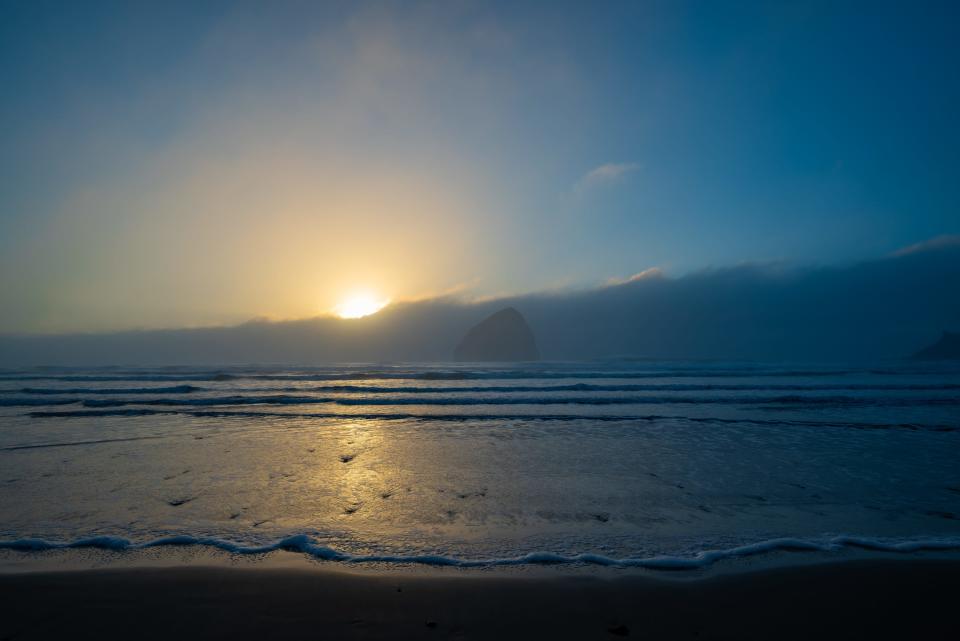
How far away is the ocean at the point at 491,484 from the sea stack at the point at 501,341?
12813 cm

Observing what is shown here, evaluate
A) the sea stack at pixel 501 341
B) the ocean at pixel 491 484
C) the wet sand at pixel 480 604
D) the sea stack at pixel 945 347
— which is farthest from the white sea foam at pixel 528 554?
the sea stack at pixel 501 341

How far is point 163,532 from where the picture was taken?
4.68 metres

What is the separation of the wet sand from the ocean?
1.31ft

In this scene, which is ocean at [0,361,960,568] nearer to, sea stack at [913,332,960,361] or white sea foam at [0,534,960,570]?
white sea foam at [0,534,960,570]

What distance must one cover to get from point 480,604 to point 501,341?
142 m

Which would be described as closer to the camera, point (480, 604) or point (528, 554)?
point (480, 604)

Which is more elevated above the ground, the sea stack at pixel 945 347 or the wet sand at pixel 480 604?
the wet sand at pixel 480 604

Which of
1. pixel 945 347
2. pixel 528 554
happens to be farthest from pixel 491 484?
pixel 945 347

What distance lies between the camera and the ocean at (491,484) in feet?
14.5

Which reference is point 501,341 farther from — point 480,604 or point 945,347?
point 480,604

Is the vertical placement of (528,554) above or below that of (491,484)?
above

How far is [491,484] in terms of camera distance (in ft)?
21.3

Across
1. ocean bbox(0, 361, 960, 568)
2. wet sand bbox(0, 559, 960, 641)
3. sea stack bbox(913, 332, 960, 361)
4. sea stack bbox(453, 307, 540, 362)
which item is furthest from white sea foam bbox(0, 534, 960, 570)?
sea stack bbox(453, 307, 540, 362)

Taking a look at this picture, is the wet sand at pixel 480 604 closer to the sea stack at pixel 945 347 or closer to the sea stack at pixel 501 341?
the sea stack at pixel 945 347
